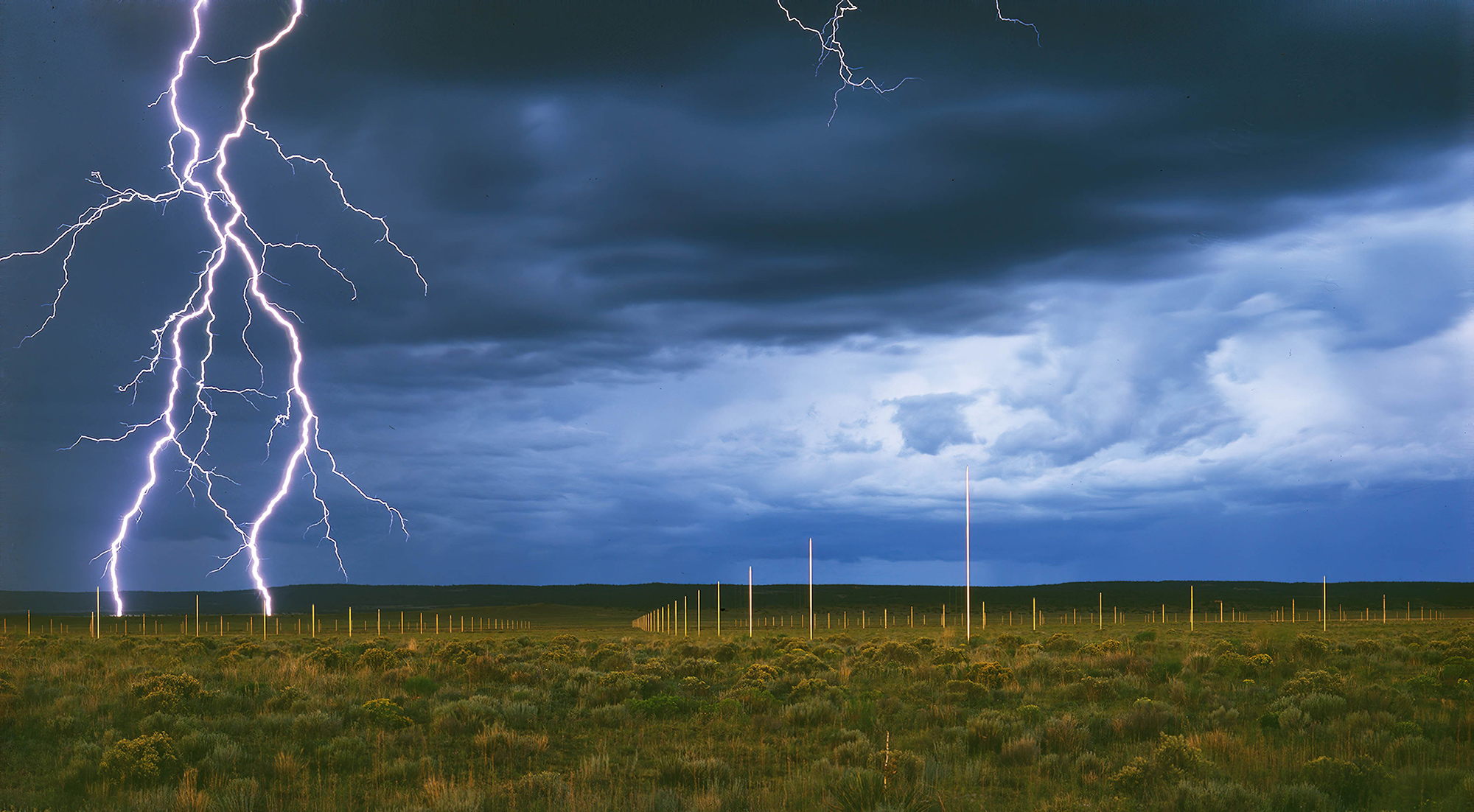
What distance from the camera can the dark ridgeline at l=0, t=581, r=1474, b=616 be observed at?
117562mm

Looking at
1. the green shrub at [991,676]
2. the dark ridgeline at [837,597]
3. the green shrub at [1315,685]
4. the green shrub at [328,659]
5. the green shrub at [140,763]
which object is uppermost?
the green shrub at [140,763]

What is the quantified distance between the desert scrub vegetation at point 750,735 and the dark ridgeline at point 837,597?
84492 mm

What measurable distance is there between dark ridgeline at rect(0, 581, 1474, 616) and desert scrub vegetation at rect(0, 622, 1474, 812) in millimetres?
84492

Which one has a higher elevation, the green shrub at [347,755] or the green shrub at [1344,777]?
the green shrub at [1344,777]

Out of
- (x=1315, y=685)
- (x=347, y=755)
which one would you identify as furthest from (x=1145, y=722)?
(x=347, y=755)

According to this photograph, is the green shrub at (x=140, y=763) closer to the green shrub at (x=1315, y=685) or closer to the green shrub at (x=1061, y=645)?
the green shrub at (x=1315, y=685)

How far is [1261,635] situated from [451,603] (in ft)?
456

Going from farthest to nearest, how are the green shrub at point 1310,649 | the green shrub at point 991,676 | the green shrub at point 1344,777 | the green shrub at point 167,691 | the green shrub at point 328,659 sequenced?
the green shrub at point 1310,649, the green shrub at point 328,659, the green shrub at point 991,676, the green shrub at point 167,691, the green shrub at point 1344,777

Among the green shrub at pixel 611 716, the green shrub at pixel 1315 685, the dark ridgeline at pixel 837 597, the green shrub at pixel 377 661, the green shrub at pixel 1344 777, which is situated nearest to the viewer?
the green shrub at pixel 1344 777

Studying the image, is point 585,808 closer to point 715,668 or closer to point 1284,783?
point 1284,783

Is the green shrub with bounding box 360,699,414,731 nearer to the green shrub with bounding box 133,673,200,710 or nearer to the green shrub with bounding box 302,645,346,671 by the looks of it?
the green shrub with bounding box 133,673,200,710

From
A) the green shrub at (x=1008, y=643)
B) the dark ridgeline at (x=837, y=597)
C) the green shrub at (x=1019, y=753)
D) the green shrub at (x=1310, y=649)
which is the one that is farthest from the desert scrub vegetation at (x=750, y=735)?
the dark ridgeline at (x=837, y=597)

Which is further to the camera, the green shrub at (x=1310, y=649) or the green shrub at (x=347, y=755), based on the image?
the green shrub at (x=1310, y=649)

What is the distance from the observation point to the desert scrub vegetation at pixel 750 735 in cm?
1061
